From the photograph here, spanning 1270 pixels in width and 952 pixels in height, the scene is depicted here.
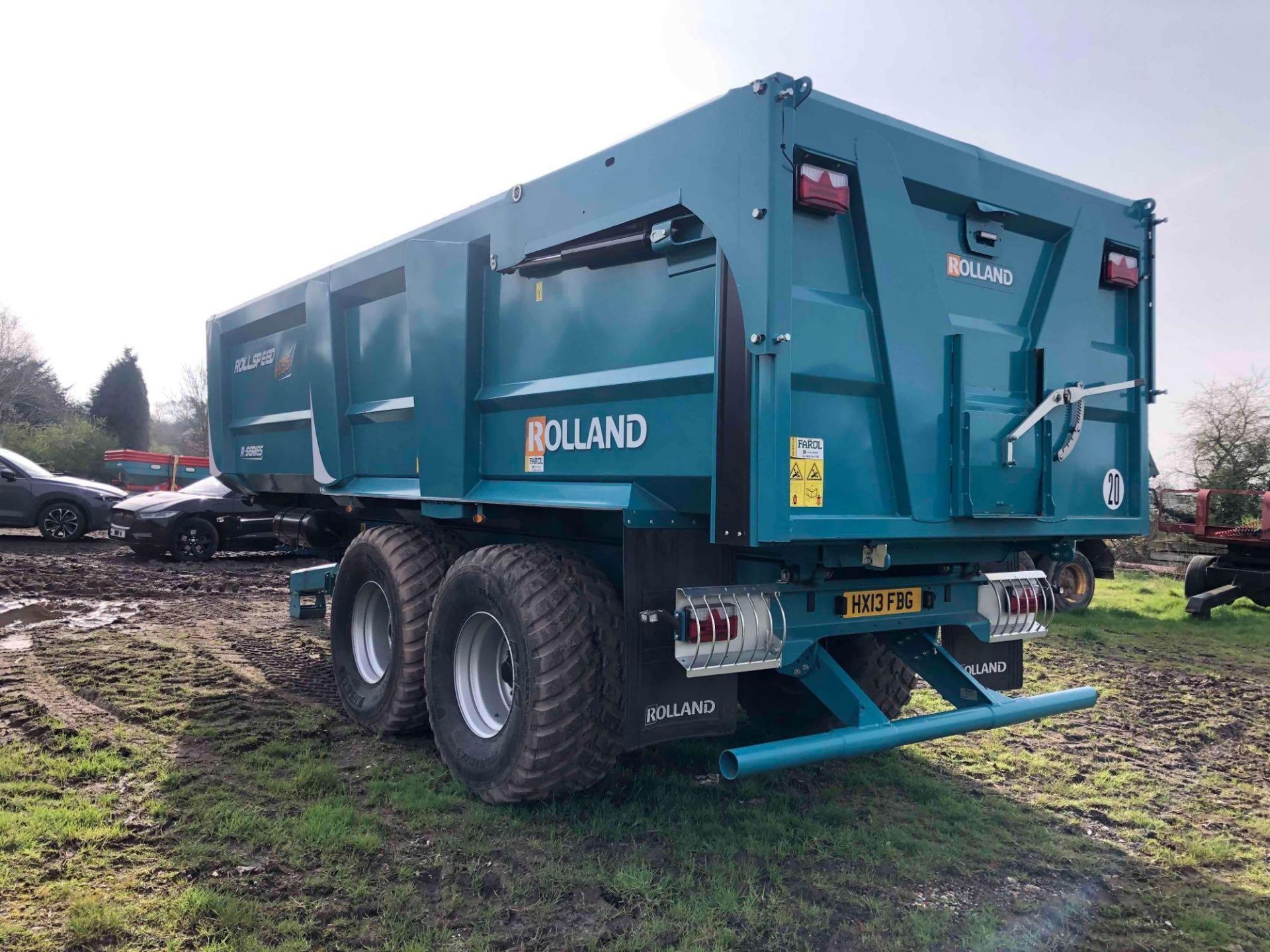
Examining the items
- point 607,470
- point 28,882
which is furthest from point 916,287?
point 28,882

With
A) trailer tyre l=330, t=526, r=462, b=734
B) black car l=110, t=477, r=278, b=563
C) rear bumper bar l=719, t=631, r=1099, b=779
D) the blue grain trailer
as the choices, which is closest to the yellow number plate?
the blue grain trailer

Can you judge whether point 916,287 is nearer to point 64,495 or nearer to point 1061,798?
point 1061,798

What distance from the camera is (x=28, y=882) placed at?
3.25 meters

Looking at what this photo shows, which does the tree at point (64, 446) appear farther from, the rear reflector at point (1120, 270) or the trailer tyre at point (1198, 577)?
the rear reflector at point (1120, 270)

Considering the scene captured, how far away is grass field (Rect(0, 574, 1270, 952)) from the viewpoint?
3.10 m

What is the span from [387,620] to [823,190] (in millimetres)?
3679

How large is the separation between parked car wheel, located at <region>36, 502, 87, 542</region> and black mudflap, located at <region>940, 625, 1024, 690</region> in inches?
605

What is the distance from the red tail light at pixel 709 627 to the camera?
136 inches

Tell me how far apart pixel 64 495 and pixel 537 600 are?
14661mm

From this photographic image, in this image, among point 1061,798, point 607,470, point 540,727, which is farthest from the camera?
point 1061,798

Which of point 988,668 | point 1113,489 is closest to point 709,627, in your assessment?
point 988,668

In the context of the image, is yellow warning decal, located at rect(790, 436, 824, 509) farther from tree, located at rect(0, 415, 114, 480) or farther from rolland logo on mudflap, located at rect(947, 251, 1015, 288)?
tree, located at rect(0, 415, 114, 480)

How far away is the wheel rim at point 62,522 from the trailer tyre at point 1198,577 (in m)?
16.8

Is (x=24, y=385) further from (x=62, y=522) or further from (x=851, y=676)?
(x=851, y=676)
